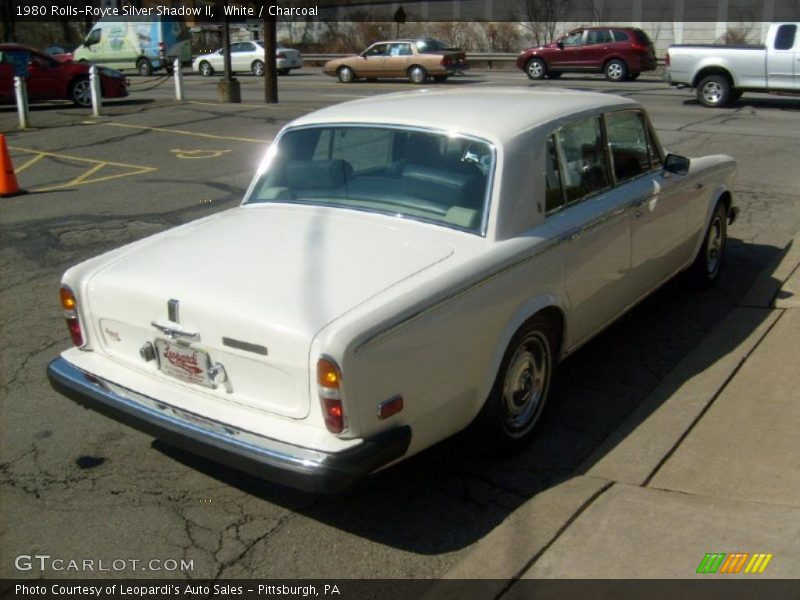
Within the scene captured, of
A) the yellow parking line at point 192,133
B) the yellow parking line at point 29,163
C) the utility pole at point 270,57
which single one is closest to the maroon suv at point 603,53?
the utility pole at point 270,57

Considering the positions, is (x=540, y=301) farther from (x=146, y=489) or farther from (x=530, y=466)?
(x=146, y=489)

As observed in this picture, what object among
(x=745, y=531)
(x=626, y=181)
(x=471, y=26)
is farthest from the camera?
(x=471, y=26)

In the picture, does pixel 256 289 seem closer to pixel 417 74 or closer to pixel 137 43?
pixel 417 74

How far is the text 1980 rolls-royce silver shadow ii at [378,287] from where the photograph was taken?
3490 mm

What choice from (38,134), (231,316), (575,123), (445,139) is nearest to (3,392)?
(231,316)

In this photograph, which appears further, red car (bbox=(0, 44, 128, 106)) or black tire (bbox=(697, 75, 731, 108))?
red car (bbox=(0, 44, 128, 106))

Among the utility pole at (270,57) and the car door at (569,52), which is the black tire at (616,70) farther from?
the utility pole at (270,57)

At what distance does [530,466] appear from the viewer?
4.39 m

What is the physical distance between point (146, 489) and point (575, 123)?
303 cm

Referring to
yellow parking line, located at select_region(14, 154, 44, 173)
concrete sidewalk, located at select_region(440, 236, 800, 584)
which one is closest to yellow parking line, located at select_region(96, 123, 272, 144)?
yellow parking line, located at select_region(14, 154, 44, 173)

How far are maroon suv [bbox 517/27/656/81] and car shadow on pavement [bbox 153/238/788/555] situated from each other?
2151cm

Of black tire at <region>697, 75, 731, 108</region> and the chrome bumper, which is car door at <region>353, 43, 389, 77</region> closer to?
black tire at <region>697, 75, 731, 108</region>
